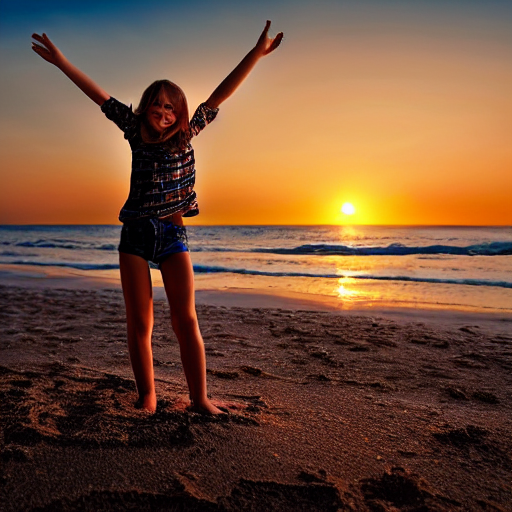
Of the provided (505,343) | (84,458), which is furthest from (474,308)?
(84,458)

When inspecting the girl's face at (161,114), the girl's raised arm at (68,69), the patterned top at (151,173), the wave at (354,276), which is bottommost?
the wave at (354,276)

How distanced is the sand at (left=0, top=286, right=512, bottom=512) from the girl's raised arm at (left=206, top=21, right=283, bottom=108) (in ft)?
5.92

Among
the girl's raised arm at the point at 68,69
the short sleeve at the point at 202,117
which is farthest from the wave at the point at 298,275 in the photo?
the girl's raised arm at the point at 68,69

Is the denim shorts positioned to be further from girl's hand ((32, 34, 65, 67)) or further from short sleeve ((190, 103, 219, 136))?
girl's hand ((32, 34, 65, 67))

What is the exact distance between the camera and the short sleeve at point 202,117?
8.89 feet

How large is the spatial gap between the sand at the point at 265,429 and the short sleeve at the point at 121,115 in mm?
1574

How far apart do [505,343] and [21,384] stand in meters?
4.68

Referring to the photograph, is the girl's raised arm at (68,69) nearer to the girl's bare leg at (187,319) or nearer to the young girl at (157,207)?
the young girl at (157,207)

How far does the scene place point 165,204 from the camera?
261 cm

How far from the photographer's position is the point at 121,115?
2637 millimetres

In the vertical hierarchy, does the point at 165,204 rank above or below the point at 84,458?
above

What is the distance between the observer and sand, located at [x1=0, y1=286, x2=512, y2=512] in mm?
1942

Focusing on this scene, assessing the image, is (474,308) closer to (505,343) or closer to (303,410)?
(505,343)

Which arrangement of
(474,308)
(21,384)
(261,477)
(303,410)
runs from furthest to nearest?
(474,308)
(21,384)
(303,410)
(261,477)
